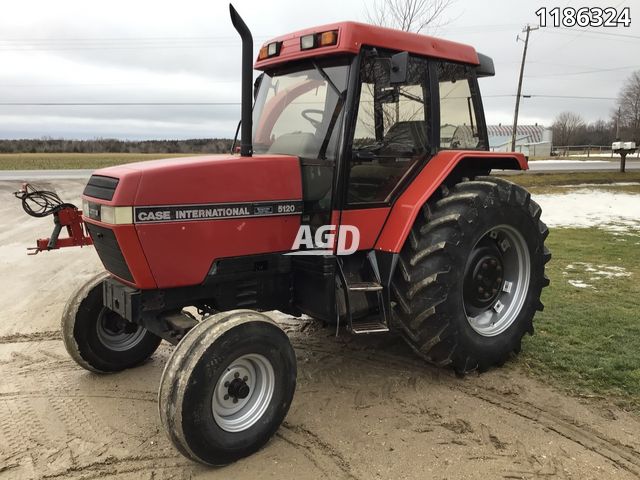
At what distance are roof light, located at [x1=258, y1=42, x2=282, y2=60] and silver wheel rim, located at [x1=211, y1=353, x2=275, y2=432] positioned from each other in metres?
2.10

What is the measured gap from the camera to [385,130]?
11.6ft

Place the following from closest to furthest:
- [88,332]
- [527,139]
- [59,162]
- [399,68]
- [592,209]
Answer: [399,68], [88,332], [592,209], [59,162], [527,139]

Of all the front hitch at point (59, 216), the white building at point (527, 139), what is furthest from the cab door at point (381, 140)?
the white building at point (527, 139)

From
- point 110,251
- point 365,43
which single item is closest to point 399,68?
point 365,43

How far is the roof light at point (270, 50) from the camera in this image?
11.7ft

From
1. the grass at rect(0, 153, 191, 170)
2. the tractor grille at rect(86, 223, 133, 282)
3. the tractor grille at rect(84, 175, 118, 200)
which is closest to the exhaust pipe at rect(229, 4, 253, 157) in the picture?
the tractor grille at rect(84, 175, 118, 200)

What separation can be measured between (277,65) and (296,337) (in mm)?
2349

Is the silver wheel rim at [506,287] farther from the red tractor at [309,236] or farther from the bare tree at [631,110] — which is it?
the bare tree at [631,110]

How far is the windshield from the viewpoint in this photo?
10.8 ft

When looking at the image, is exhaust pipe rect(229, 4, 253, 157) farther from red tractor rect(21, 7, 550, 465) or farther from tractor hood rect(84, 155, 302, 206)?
tractor hood rect(84, 155, 302, 206)

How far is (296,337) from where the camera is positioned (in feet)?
15.1

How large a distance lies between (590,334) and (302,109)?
10.6 feet

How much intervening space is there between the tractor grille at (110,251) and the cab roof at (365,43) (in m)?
1.65

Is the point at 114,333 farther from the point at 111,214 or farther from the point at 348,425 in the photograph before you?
the point at 348,425
